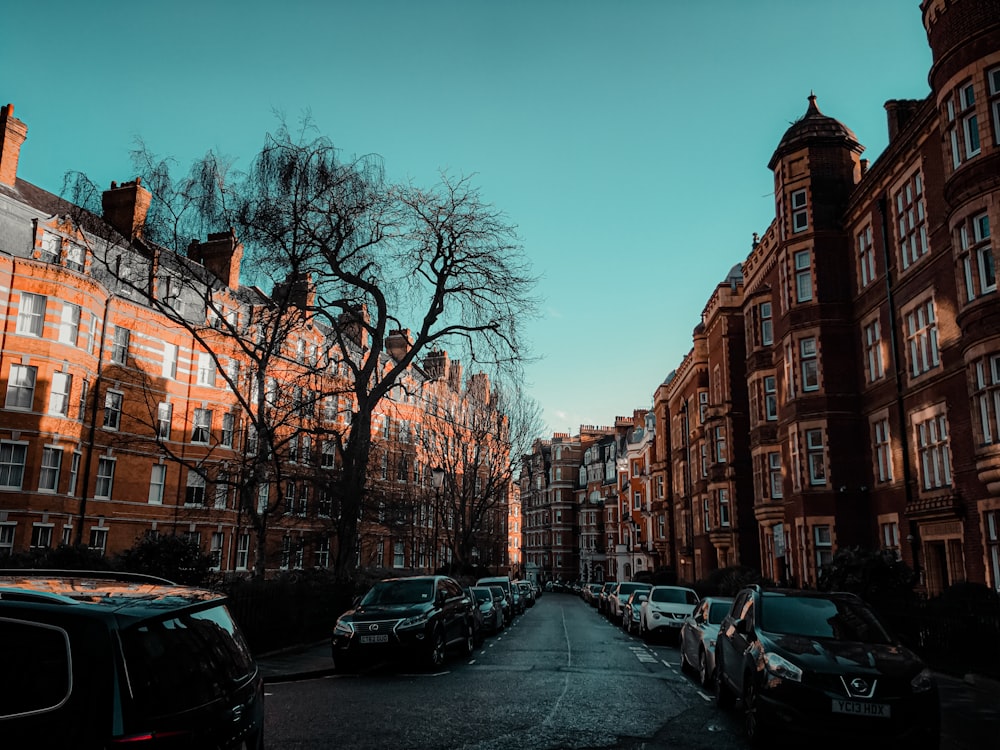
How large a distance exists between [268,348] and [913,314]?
17.4 meters

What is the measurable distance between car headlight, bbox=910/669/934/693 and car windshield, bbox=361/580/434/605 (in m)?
9.38

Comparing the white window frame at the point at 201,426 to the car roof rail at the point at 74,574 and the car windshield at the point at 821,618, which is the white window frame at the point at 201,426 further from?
the car roof rail at the point at 74,574

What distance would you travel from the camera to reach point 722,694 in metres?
10.4

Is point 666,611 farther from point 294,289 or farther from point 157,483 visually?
point 157,483

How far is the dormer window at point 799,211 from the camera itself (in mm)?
27141

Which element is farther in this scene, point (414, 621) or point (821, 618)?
point (414, 621)

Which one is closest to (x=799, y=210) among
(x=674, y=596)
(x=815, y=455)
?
(x=815, y=455)

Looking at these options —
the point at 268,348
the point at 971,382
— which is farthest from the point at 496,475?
the point at 971,382

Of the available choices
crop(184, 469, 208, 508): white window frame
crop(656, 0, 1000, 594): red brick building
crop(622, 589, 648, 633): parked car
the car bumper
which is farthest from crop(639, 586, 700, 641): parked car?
crop(184, 469, 208, 508): white window frame

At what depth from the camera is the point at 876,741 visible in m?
7.25

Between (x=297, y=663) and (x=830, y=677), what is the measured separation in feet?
34.2

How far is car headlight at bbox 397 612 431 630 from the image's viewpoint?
13.7m

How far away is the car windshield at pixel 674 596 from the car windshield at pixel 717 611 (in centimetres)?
893

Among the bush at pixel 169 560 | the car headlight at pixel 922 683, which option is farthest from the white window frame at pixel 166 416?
the car headlight at pixel 922 683
